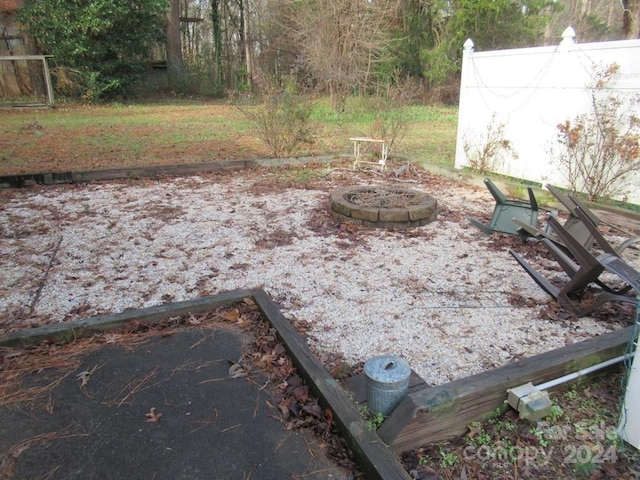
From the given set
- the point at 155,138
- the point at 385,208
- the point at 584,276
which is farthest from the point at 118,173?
the point at 584,276

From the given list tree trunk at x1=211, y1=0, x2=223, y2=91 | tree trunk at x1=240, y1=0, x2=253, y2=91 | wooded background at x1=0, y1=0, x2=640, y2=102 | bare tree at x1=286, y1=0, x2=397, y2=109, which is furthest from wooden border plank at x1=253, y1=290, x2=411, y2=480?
tree trunk at x1=240, y1=0, x2=253, y2=91

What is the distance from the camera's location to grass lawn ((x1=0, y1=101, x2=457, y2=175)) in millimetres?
7652

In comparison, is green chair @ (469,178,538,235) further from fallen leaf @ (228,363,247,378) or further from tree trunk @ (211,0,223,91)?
tree trunk @ (211,0,223,91)

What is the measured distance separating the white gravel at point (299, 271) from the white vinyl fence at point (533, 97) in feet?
4.38

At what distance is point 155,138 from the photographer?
9898mm

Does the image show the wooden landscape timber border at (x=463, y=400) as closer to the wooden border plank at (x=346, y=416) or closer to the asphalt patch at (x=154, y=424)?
the wooden border plank at (x=346, y=416)

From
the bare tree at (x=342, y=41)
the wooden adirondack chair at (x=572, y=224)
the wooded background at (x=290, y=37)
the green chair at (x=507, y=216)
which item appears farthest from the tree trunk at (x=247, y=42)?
the wooden adirondack chair at (x=572, y=224)

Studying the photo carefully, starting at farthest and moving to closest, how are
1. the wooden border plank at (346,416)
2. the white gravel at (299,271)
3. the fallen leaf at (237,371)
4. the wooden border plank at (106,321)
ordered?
the white gravel at (299,271), the wooden border plank at (106,321), the fallen leaf at (237,371), the wooden border plank at (346,416)

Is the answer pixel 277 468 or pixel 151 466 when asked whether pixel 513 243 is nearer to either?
pixel 277 468

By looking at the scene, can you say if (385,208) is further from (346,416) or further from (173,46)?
(173,46)

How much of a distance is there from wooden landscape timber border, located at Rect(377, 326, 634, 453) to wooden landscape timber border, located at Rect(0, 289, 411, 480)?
128 mm

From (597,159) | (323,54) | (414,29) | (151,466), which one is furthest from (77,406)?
(414,29)

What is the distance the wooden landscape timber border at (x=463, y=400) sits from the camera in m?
1.75

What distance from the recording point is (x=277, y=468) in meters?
1.70
